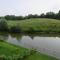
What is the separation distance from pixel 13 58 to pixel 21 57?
69.4 inches

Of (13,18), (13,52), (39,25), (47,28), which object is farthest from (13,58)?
(13,18)

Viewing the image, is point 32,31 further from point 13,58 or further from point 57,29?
point 13,58

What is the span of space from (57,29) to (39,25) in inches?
479

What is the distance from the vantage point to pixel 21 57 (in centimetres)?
2955

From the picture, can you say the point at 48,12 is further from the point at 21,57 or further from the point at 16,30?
the point at 21,57

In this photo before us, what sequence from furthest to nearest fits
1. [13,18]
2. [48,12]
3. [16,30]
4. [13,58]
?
[13,18]
[48,12]
[16,30]
[13,58]

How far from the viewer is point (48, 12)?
422ft

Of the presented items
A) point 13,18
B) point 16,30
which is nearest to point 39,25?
point 16,30

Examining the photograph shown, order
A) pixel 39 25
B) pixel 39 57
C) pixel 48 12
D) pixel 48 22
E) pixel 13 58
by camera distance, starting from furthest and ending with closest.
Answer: pixel 48 12 → pixel 48 22 → pixel 39 25 → pixel 39 57 → pixel 13 58

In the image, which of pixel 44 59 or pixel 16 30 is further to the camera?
pixel 16 30

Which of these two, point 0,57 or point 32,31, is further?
point 32,31

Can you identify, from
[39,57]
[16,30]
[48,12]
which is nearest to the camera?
[39,57]

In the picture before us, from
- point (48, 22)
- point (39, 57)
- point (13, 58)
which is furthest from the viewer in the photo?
point (48, 22)

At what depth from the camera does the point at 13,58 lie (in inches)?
1112
